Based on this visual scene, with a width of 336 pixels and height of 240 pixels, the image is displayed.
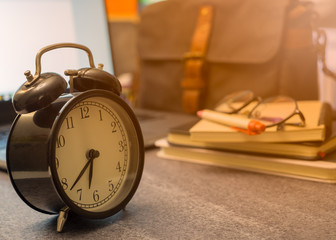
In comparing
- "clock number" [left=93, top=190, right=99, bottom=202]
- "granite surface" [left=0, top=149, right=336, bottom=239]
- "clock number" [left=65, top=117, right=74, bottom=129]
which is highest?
"clock number" [left=65, top=117, right=74, bottom=129]

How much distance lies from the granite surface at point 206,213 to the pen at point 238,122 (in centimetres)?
Answer: 8

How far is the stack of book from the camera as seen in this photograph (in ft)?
1.89

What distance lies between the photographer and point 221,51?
3.30 feet

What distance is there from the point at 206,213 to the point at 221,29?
66 cm

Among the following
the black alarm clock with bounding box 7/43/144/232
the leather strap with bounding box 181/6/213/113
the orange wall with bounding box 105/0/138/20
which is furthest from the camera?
the orange wall with bounding box 105/0/138/20

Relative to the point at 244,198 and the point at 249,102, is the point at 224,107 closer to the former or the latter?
the point at 249,102

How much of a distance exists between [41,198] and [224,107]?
458 millimetres

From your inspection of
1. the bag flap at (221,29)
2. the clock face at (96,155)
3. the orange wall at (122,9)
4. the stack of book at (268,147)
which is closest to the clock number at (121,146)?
the clock face at (96,155)

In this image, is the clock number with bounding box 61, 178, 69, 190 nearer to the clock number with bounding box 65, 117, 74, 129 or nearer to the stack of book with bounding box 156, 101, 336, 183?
the clock number with bounding box 65, 117, 74, 129

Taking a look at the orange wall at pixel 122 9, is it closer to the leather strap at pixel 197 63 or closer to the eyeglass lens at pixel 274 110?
the leather strap at pixel 197 63

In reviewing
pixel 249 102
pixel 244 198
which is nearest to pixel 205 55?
pixel 249 102

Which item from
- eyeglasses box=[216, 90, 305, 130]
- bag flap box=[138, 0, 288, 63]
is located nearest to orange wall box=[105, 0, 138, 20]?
bag flap box=[138, 0, 288, 63]

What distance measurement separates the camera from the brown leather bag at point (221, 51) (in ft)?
3.00

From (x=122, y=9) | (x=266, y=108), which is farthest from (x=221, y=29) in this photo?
(x=122, y=9)
